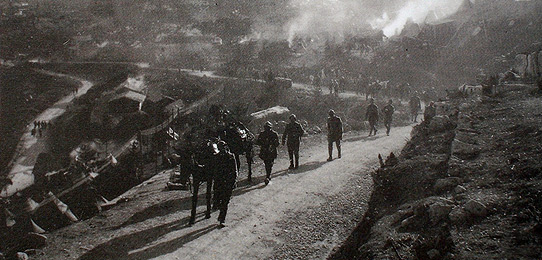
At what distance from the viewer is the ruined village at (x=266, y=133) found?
19.9 feet

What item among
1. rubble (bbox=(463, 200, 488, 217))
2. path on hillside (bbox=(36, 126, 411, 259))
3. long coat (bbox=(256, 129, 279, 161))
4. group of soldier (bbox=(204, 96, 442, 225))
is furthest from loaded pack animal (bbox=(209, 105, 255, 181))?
rubble (bbox=(463, 200, 488, 217))

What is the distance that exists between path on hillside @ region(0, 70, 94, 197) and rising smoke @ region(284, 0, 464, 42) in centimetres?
2714

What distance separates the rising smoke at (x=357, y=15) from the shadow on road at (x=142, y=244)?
130 ft

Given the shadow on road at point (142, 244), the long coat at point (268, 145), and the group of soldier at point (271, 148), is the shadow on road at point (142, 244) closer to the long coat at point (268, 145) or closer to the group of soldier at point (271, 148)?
the group of soldier at point (271, 148)

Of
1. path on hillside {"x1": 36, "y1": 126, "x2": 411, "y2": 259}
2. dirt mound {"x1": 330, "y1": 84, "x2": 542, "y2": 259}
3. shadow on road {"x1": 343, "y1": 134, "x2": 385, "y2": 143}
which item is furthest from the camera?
shadow on road {"x1": 343, "y1": 134, "x2": 385, "y2": 143}

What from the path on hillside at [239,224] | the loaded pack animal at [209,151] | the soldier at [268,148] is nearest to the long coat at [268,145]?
the soldier at [268,148]

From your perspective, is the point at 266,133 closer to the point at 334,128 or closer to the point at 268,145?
the point at 268,145

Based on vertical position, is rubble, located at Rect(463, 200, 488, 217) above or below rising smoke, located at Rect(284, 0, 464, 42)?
below

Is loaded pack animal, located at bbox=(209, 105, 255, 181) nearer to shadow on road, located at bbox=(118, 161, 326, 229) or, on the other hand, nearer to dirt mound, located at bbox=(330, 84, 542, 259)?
shadow on road, located at bbox=(118, 161, 326, 229)

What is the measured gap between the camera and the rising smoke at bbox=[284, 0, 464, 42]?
45.9 meters

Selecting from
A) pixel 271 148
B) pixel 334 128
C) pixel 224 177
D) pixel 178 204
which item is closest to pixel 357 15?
pixel 334 128

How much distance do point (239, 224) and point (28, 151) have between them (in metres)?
26.5

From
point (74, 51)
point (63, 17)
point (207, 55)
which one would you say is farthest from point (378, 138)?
point (63, 17)

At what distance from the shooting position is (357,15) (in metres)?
52.1
